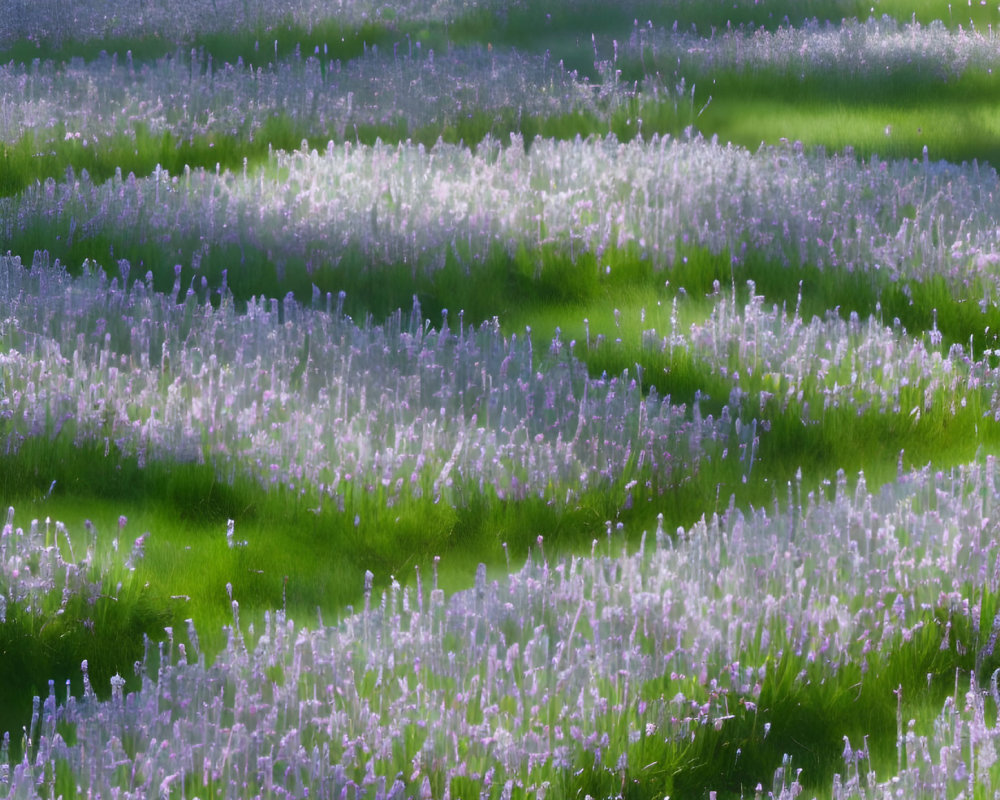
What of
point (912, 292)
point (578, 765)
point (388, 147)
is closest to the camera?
point (578, 765)

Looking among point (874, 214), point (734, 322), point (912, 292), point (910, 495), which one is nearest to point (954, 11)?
point (874, 214)

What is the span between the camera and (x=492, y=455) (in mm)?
5523

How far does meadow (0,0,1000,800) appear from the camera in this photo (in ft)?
12.0

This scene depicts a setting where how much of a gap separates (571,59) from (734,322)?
286 inches

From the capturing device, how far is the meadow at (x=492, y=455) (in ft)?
12.0

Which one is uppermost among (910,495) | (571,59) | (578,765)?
(571,59)

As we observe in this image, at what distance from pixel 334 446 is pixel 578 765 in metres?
2.28

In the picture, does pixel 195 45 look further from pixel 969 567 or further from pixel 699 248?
pixel 969 567

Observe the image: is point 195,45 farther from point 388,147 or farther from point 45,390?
point 45,390

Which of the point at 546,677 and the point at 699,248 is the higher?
the point at 699,248

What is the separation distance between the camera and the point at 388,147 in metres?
9.59

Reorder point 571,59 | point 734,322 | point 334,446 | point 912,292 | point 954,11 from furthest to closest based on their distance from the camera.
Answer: point 954,11
point 571,59
point 912,292
point 734,322
point 334,446

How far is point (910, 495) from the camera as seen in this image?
4816mm

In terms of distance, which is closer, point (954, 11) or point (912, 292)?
point (912, 292)
